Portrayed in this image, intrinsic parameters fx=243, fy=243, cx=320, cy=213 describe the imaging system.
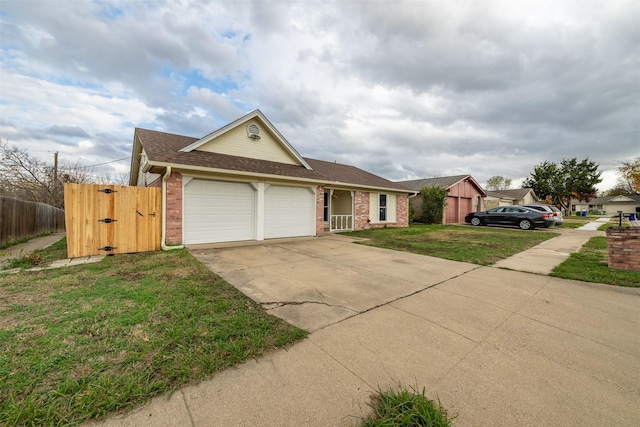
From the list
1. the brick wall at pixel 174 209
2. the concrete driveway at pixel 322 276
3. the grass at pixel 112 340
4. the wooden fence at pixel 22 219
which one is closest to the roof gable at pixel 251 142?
the brick wall at pixel 174 209

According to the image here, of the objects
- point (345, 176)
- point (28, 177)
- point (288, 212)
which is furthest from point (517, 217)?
point (28, 177)

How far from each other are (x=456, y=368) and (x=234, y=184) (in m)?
8.46

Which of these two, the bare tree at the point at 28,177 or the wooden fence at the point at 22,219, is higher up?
the bare tree at the point at 28,177

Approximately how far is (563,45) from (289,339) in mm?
13348

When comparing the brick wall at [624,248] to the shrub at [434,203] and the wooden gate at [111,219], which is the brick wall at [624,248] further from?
the shrub at [434,203]

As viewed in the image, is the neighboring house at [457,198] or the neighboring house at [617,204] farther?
the neighboring house at [617,204]

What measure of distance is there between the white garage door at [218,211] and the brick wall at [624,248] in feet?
33.2

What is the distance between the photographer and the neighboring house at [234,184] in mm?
7797

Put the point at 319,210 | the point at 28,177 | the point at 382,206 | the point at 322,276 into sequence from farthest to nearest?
the point at 28,177, the point at 382,206, the point at 319,210, the point at 322,276

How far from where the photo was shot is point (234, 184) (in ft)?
29.5

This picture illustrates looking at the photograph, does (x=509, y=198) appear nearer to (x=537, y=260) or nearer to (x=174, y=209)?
(x=537, y=260)

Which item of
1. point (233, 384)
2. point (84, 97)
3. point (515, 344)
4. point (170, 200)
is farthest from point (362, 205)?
point (84, 97)

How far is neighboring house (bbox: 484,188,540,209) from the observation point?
29.3m

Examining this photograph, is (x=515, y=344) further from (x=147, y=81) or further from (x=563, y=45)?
(x=147, y=81)
